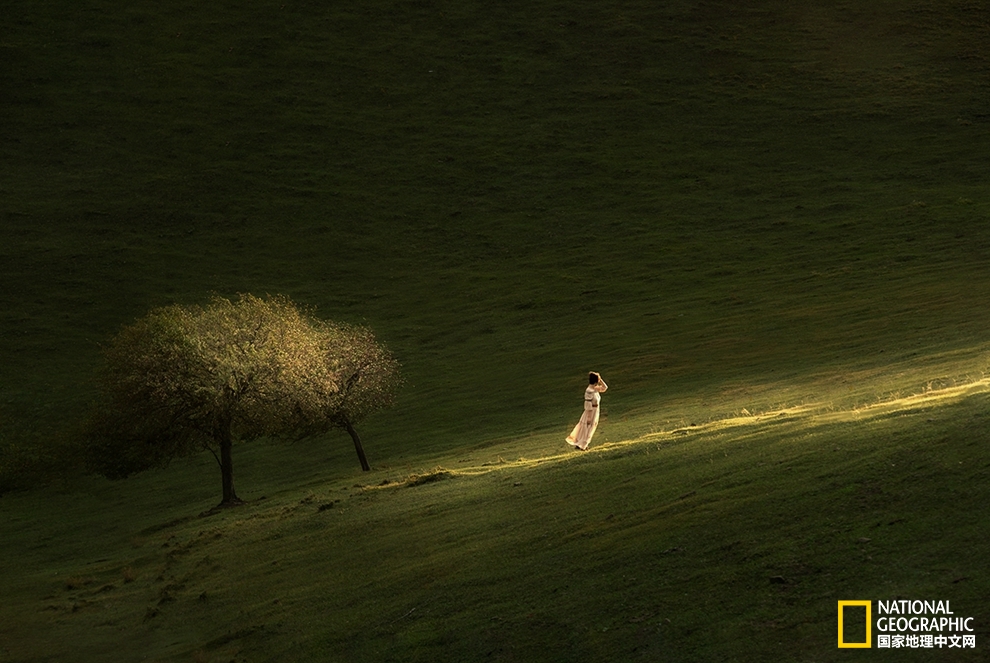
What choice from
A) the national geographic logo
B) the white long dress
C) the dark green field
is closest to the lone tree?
the dark green field

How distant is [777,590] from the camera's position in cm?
1600

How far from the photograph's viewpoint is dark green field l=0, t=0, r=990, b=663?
18.7 meters

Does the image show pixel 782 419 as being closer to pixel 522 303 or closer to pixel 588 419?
pixel 588 419

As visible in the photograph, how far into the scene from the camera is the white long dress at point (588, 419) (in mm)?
32375

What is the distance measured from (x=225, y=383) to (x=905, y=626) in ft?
107

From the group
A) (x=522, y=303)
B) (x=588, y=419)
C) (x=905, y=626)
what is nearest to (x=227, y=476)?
(x=588, y=419)

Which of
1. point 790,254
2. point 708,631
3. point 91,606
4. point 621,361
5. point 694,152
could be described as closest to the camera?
point 708,631

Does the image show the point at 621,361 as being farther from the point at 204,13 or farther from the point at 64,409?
the point at 204,13

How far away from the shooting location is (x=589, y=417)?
33188mm

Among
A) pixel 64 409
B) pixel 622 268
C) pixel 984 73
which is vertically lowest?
pixel 64 409

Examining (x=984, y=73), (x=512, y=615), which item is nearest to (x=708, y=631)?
(x=512, y=615)

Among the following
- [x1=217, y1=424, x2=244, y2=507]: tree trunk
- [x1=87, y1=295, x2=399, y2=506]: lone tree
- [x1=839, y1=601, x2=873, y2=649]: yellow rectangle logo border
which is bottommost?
[x1=839, y1=601, x2=873, y2=649]: yellow rectangle logo border

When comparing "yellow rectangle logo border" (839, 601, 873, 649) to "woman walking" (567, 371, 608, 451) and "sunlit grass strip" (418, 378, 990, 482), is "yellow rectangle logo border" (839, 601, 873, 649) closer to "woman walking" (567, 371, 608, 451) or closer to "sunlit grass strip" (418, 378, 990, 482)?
"sunlit grass strip" (418, 378, 990, 482)

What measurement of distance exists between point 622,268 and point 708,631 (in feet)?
228
